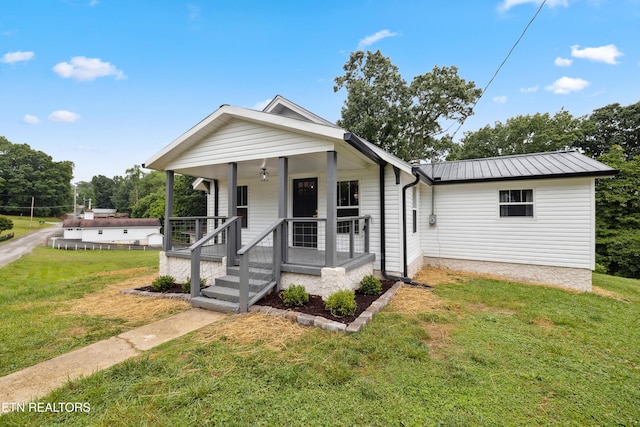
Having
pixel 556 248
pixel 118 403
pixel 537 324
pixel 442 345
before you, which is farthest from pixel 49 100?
pixel 556 248

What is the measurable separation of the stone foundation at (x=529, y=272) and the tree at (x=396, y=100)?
1249 centimetres

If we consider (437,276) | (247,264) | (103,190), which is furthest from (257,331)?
(103,190)

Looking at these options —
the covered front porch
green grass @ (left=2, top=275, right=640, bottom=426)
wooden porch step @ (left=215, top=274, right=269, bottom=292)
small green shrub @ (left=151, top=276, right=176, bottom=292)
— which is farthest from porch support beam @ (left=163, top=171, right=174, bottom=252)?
green grass @ (left=2, top=275, right=640, bottom=426)

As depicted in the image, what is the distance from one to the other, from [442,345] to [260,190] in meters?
6.55

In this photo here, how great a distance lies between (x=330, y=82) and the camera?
1983cm

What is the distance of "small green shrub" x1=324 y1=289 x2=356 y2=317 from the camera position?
4273 mm

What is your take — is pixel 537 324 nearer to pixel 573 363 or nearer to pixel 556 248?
pixel 573 363

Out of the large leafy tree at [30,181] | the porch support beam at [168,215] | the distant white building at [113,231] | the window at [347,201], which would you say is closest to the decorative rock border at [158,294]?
the porch support beam at [168,215]

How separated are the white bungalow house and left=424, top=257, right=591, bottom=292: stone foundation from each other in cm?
3

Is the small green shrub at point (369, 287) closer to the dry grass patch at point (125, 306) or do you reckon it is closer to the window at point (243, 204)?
the dry grass patch at point (125, 306)

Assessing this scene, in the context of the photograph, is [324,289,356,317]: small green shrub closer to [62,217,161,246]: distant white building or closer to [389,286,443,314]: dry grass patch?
[389,286,443,314]: dry grass patch

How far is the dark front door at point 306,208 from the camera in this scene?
25.2 feet

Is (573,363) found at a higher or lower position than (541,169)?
lower

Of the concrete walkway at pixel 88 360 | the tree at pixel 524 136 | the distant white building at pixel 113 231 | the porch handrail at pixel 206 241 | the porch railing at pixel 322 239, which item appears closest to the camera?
the concrete walkway at pixel 88 360
